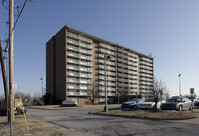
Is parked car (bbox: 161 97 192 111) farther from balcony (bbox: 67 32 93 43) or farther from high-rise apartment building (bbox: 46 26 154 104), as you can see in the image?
balcony (bbox: 67 32 93 43)

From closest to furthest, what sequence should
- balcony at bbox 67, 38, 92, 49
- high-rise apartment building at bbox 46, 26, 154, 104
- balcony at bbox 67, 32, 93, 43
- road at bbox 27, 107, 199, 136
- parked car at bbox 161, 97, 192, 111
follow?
1. road at bbox 27, 107, 199, 136
2. parked car at bbox 161, 97, 192, 111
3. high-rise apartment building at bbox 46, 26, 154, 104
4. balcony at bbox 67, 38, 92, 49
5. balcony at bbox 67, 32, 93, 43

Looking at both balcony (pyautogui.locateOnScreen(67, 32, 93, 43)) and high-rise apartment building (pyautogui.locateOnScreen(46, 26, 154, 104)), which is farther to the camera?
balcony (pyautogui.locateOnScreen(67, 32, 93, 43))

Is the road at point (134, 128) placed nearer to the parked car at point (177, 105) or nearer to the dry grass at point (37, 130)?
the dry grass at point (37, 130)

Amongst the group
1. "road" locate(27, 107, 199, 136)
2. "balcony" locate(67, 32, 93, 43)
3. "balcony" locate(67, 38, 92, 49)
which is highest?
"balcony" locate(67, 32, 93, 43)

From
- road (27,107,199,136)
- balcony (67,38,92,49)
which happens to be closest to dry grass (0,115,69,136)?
road (27,107,199,136)

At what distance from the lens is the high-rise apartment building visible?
196 feet

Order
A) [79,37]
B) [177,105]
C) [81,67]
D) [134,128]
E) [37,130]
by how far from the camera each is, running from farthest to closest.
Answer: [79,37]
[81,67]
[177,105]
[134,128]
[37,130]

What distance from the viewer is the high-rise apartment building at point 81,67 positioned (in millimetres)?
59656

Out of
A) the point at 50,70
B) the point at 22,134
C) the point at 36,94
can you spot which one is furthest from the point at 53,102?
the point at 36,94

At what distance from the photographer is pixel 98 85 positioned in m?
69.5

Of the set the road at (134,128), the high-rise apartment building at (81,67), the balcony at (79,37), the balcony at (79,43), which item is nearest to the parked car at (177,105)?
the road at (134,128)

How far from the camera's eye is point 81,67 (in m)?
63.8

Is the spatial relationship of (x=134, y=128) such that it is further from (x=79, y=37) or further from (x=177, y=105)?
(x=79, y=37)

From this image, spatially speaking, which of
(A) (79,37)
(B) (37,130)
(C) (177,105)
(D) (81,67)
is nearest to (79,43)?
(A) (79,37)
